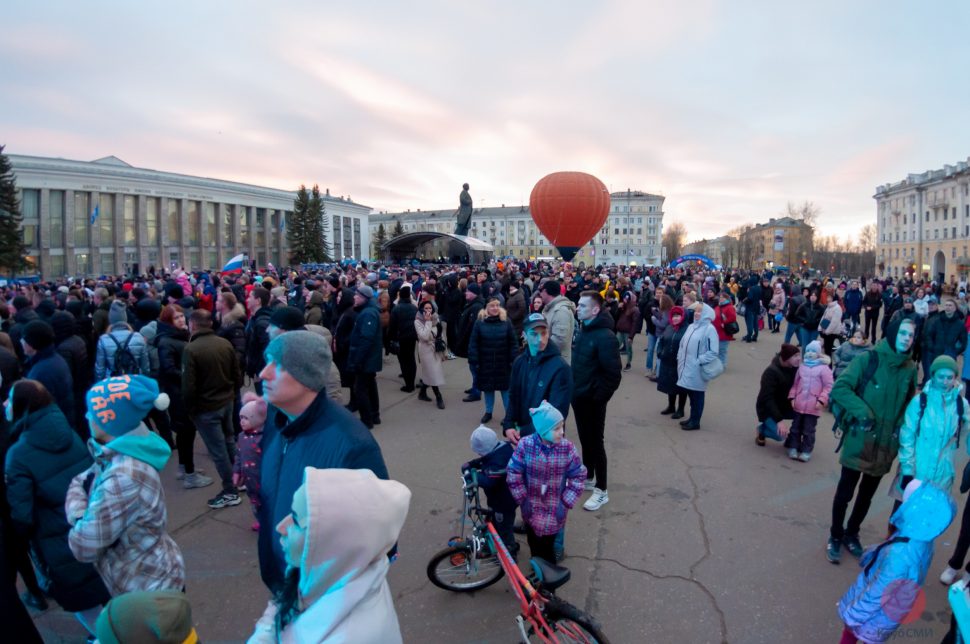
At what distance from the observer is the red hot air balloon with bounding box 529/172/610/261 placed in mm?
24781

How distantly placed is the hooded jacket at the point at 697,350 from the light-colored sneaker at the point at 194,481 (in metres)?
5.75

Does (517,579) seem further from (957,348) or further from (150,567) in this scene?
(957,348)

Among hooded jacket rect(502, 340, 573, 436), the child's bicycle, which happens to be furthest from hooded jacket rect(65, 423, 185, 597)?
hooded jacket rect(502, 340, 573, 436)

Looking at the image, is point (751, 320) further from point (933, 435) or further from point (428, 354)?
point (933, 435)

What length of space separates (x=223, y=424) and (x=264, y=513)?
340 cm

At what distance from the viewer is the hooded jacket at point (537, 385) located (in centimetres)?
426

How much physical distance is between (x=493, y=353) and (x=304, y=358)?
506 centimetres

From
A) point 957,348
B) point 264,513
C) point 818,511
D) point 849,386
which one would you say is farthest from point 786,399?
point 264,513

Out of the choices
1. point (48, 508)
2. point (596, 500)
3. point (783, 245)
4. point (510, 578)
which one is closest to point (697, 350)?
point (596, 500)

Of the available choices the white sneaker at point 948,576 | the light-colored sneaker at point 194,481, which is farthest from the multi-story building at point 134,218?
the white sneaker at point 948,576

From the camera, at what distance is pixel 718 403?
8242 millimetres

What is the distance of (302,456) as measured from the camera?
1971 mm

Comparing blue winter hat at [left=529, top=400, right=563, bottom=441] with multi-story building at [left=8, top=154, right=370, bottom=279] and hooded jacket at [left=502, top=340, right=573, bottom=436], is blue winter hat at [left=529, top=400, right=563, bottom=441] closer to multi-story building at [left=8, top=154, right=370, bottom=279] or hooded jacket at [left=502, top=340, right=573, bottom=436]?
hooded jacket at [left=502, top=340, right=573, bottom=436]

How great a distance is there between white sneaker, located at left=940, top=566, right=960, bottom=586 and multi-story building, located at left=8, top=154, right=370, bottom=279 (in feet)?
188
